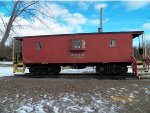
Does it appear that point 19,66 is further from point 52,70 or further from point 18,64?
point 52,70

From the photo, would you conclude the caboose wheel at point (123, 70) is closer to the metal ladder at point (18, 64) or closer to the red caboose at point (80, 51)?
the red caboose at point (80, 51)

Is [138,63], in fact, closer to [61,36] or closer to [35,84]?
[61,36]

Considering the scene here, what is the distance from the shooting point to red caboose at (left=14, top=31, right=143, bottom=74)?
739 inches

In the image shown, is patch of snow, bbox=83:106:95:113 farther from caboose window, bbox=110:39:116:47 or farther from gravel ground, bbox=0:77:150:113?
caboose window, bbox=110:39:116:47

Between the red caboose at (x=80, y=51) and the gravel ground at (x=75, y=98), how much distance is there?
538 cm

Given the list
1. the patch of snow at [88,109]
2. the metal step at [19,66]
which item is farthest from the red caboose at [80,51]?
the patch of snow at [88,109]

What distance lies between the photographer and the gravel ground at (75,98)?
411 inches

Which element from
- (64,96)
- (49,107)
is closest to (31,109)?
(49,107)

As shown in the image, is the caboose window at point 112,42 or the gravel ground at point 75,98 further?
the caboose window at point 112,42

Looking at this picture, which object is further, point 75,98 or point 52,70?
point 52,70

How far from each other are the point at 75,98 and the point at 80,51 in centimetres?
820

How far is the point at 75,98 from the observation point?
1139 cm

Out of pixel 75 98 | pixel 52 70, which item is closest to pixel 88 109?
pixel 75 98

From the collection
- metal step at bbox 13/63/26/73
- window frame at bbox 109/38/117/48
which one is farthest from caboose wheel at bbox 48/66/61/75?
window frame at bbox 109/38/117/48
